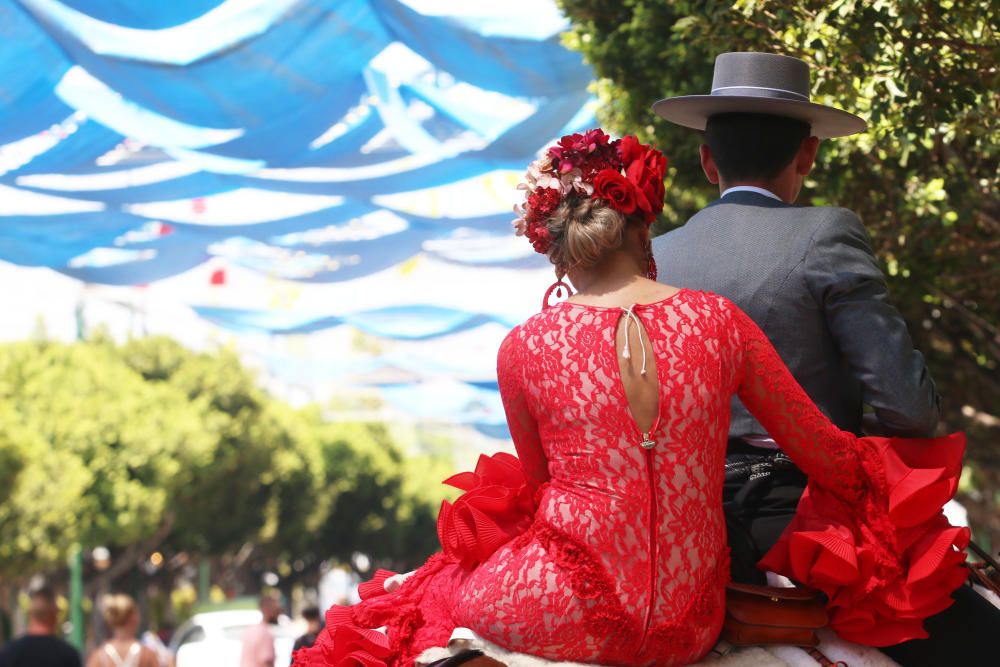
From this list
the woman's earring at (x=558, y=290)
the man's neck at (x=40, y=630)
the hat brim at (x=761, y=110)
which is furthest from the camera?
the man's neck at (x=40, y=630)

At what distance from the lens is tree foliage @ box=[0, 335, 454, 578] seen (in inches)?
1357

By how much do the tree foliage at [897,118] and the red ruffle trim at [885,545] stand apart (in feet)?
10.9

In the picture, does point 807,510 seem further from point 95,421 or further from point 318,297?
point 95,421

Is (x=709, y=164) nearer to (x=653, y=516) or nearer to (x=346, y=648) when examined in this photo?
(x=653, y=516)

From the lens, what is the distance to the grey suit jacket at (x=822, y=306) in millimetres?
3270

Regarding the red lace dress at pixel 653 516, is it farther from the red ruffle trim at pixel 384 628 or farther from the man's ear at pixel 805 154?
the man's ear at pixel 805 154

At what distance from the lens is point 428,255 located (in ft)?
53.9

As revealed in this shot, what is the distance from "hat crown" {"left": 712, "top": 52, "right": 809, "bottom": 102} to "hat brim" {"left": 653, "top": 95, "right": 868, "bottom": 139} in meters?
0.04

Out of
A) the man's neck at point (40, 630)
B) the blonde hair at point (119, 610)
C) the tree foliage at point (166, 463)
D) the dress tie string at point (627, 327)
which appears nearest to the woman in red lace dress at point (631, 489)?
the dress tie string at point (627, 327)

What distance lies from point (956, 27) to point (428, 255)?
10.4 meters

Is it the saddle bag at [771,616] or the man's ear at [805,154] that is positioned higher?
the man's ear at [805,154]

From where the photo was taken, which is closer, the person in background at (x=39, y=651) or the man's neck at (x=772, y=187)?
the man's neck at (x=772, y=187)

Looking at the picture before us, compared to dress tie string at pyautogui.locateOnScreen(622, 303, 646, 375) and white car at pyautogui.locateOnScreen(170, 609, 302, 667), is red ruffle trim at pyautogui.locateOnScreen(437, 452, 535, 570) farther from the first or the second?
white car at pyautogui.locateOnScreen(170, 609, 302, 667)

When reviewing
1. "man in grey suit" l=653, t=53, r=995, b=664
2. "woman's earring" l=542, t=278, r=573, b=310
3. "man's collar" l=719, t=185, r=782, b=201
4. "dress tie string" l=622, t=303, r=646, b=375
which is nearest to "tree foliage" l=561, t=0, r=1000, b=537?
"man in grey suit" l=653, t=53, r=995, b=664
